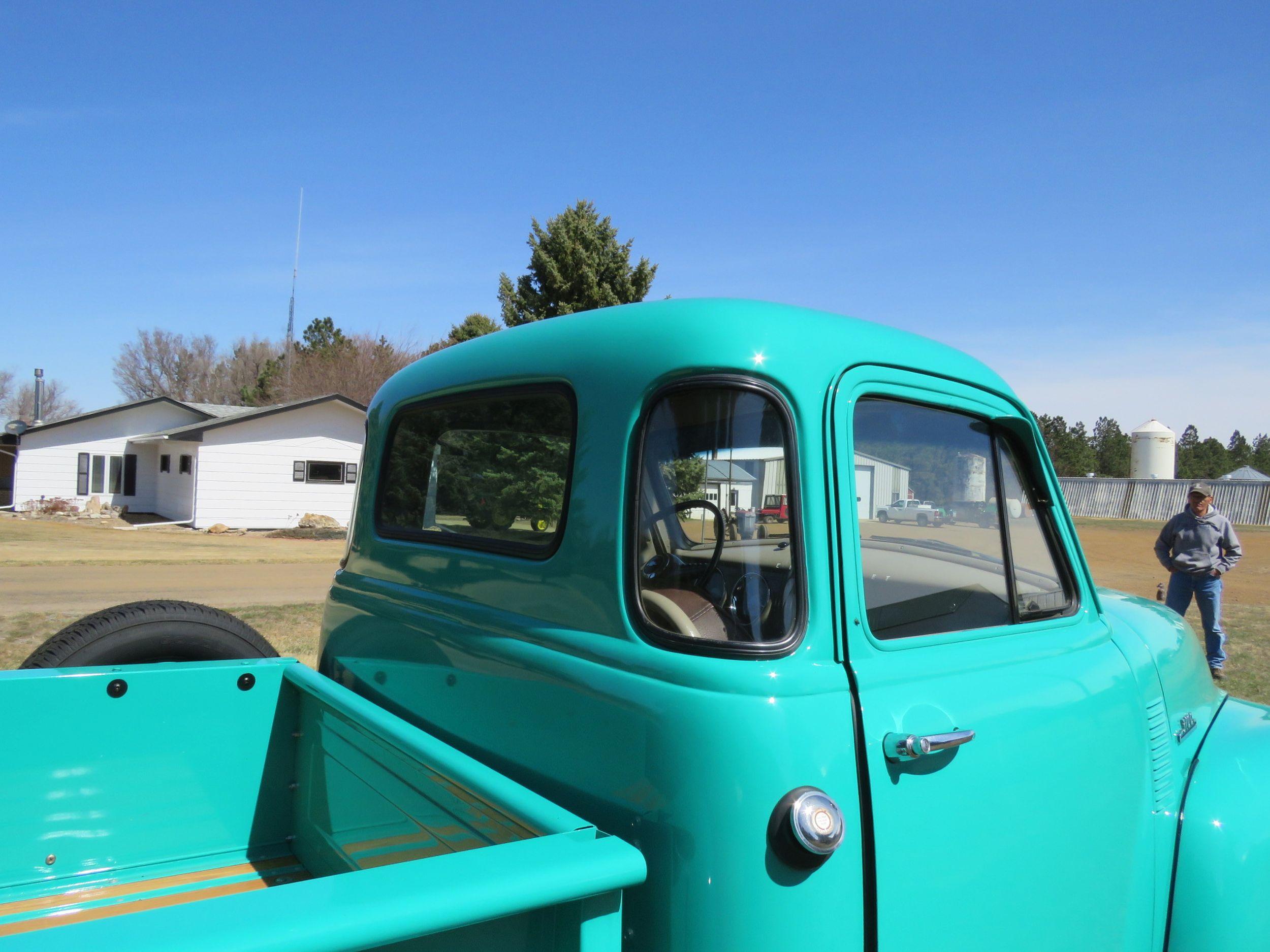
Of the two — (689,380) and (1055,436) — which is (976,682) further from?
(1055,436)

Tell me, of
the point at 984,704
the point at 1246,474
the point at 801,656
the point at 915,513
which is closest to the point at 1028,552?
the point at 915,513

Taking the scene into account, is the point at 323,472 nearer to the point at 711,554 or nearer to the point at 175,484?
the point at 175,484

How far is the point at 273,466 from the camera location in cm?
2498

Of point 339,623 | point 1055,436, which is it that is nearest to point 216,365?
point 1055,436

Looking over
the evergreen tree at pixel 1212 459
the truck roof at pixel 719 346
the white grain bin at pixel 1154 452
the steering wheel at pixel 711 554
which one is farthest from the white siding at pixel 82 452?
the evergreen tree at pixel 1212 459

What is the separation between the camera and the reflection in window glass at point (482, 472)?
2.17m

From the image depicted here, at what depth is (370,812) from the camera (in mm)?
2195

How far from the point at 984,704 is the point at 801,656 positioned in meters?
0.48

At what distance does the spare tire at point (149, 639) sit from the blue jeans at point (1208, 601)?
8.14 m

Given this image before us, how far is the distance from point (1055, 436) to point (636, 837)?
67.2 metres

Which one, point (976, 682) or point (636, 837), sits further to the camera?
point (976, 682)

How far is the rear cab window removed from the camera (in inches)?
77.0

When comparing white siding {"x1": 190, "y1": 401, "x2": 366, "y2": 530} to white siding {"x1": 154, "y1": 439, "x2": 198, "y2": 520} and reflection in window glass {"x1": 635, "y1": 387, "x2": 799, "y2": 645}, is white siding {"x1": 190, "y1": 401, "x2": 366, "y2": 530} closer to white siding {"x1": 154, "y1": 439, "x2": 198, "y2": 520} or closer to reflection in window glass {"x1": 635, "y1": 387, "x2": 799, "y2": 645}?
white siding {"x1": 154, "y1": 439, "x2": 198, "y2": 520}

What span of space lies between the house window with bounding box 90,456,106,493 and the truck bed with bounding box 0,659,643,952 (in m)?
30.1
